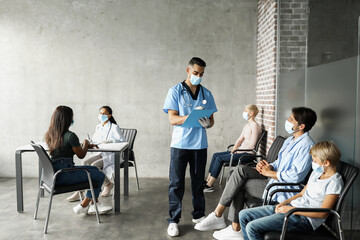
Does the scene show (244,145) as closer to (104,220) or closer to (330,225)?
(104,220)

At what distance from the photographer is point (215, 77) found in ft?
18.7

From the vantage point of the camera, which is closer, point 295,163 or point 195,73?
point 295,163

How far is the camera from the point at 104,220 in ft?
12.6

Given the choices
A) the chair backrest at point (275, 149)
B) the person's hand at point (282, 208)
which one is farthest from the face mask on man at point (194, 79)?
the person's hand at point (282, 208)

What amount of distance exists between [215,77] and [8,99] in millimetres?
3513

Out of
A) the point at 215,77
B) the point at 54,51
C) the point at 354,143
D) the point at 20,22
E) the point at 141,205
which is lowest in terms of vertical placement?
the point at 141,205

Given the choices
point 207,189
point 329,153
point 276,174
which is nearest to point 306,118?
point 276,174

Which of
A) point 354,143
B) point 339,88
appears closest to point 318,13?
point 339,88

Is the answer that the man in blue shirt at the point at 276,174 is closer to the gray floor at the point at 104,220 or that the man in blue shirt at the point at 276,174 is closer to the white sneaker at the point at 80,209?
the gray floor at the point at 104,220

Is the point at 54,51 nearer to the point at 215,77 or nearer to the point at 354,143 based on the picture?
the point at 215,77

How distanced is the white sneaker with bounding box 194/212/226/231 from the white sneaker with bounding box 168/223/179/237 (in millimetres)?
237

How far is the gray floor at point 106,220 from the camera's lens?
341 cm

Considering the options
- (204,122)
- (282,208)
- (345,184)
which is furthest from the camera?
(204,122)

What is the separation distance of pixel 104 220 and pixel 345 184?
8.42 ft
